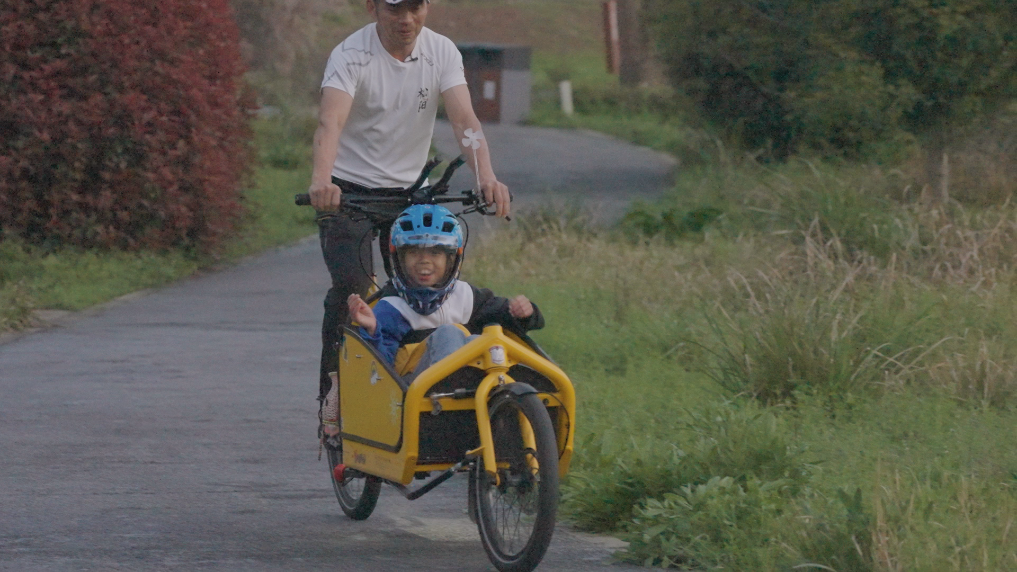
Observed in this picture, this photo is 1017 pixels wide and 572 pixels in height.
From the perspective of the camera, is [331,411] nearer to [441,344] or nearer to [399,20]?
[441,344]

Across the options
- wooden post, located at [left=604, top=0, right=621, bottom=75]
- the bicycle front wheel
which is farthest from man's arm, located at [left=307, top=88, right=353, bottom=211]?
wooden post, located at [left=604, top=0, right=621, bottom=75]

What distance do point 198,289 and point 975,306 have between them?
23.6 feet

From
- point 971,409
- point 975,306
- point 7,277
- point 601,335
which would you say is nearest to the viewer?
point 971,409

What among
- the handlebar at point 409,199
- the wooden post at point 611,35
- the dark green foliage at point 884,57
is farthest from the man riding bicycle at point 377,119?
the wooden post at point 611,35

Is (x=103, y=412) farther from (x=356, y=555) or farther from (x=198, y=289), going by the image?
(x=198, y=289)

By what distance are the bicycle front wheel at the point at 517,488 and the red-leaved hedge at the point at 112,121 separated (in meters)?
9.32

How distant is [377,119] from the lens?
5965 millimetres

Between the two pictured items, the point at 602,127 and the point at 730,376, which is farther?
the point at 602,127

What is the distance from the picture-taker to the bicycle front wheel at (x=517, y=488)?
4672 millimetres

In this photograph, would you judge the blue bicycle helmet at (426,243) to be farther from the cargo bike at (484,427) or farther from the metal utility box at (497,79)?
the metal utility box at (497,79)

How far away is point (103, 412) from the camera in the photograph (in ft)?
26.8

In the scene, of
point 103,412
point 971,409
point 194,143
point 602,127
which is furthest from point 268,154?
point 971,409

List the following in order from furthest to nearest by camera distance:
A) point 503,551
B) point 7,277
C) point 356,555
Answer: point 7,277 < point 356,555 < point 503,551

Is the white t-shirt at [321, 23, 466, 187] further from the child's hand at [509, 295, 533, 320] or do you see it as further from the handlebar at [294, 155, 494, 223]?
the child's hand at [509, 295, 533, 320]
